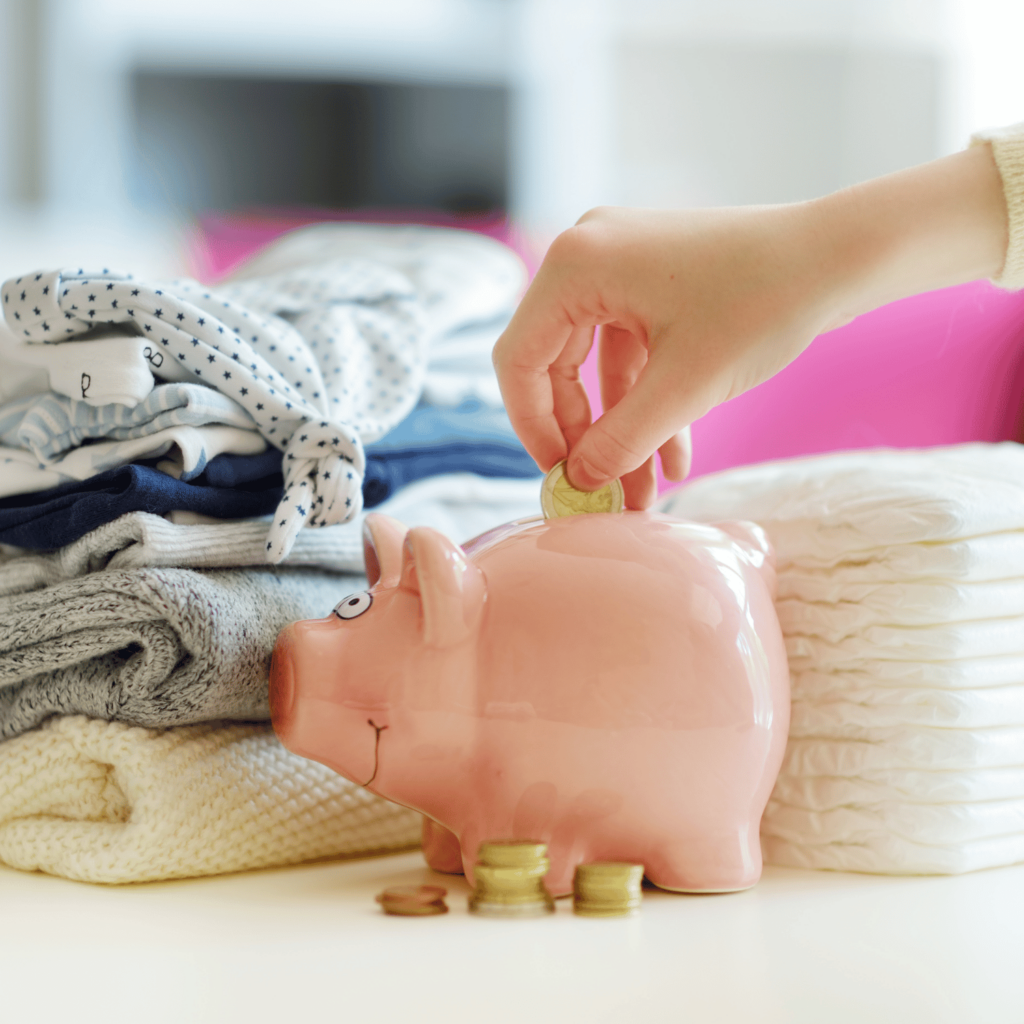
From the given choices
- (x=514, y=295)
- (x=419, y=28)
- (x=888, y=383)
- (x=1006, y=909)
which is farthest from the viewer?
(x=419, y=28)

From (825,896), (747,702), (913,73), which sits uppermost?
(913,73)

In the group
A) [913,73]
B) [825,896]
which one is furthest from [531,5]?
[825,896]

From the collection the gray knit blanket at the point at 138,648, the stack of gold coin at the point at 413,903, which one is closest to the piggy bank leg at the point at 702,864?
the stack of gold coin at the point at 413,903

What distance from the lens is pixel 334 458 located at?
62 centimetres

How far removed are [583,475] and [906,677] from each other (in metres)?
0.21

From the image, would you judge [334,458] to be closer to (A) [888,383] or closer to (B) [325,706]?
(B) [325,706]

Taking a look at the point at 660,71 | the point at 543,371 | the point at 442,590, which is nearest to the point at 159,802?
the point at 442,590

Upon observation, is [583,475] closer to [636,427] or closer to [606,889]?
[636,427]

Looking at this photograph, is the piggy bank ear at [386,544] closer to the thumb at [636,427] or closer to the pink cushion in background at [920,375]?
the thumb at [636,427]

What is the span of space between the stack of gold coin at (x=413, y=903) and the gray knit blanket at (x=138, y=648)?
0.14 metres

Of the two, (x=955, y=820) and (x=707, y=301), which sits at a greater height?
(x=707, y=301)

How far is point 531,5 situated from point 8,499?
7.09 feet

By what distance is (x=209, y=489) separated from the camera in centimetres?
62

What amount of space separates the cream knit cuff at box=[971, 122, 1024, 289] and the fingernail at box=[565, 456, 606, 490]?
246mm
